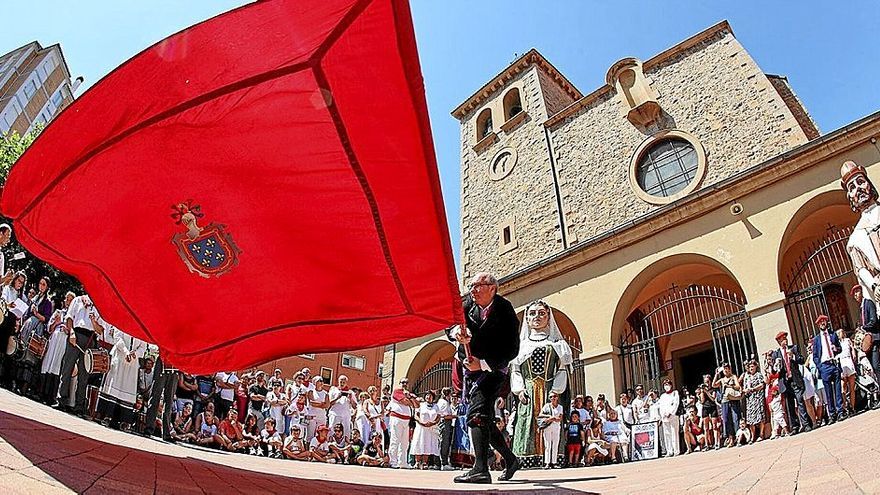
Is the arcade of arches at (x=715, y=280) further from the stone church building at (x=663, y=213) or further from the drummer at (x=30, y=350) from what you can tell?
the drummer at (x=30, y=350)

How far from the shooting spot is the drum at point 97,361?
311 inches

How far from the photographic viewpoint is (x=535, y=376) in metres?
7.43

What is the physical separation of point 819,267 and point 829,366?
6.48 m

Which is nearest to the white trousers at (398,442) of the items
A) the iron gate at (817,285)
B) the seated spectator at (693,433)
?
the seated spectator at (693,433)

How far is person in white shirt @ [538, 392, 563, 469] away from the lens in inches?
298

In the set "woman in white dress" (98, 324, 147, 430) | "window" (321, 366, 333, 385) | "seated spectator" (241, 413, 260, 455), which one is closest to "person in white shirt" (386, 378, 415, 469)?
"seated spectator" (241, 413, 260, 455)

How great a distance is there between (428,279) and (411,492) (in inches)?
54.4

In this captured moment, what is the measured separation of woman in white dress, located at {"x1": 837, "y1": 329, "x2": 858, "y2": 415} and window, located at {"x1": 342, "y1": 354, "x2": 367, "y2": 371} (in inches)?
1369

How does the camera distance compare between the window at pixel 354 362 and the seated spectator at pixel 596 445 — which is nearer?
the seated spectator at pixel 596 445

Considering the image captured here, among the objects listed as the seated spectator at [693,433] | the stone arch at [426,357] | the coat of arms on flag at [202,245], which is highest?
the stone arch at [426,357]

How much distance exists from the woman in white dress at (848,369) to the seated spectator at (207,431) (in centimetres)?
1048

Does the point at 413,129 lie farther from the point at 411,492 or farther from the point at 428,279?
the point at 411,492

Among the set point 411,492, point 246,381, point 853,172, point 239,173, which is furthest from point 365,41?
point 246,381

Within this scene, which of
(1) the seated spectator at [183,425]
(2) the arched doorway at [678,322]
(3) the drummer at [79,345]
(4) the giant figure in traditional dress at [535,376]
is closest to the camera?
(4) the giant figure in traditional dress at [535,376]
